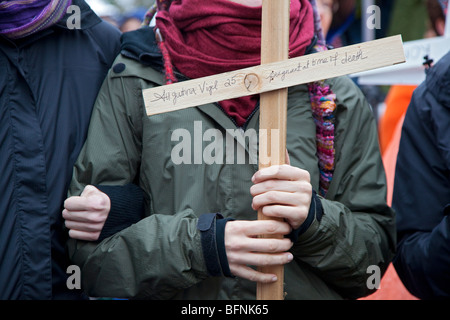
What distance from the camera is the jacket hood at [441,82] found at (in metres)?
1.86

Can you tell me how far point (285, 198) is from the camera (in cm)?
147

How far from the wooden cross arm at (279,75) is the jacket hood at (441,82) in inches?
23.1

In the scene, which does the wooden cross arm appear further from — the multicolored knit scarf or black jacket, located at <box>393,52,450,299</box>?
black jacket, located at <box>393,52,450,299</box>

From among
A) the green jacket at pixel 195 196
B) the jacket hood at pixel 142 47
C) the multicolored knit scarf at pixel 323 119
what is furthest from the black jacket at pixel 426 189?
the jacket hood at pixel 142 47

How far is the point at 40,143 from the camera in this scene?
1740 mm

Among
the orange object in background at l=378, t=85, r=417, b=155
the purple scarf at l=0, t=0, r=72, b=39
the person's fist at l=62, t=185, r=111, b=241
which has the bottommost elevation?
the person's fist at l=62, t=185, r=111, b=241

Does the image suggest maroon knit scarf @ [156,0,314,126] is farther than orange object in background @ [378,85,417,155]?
No


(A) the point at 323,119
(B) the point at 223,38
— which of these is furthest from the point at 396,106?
(B) the point at 223,38

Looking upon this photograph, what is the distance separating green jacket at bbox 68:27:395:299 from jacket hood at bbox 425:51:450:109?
11.3 inches

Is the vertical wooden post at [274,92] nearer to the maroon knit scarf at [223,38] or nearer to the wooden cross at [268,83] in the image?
the wooden cross at [268,83]

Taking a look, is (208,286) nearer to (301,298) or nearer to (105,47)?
(301,298)

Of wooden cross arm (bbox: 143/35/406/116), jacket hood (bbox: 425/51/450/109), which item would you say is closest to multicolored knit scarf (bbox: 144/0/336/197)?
wooden cross arm (bbox: 143/35/406/116)

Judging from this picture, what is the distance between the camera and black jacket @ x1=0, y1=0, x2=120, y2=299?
1.70 m
